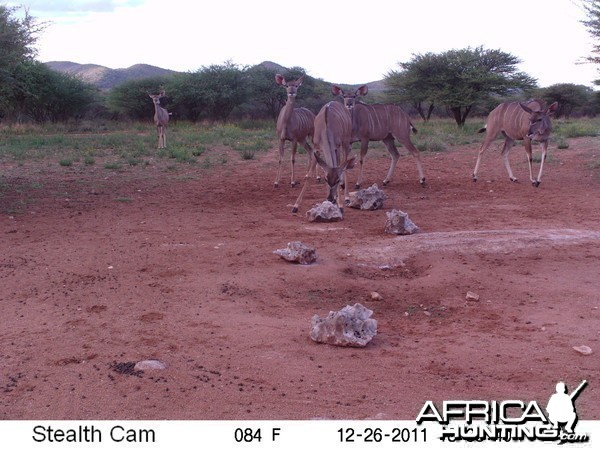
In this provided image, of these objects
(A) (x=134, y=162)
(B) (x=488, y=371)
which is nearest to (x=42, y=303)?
(B) (x=488, y=371)

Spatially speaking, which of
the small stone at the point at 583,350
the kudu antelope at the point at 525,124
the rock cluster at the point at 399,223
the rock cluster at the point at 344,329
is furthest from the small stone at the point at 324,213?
the small stone at the point at 583,350

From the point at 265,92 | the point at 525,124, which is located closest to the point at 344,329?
the point at 525,124

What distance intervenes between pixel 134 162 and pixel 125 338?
12082 mm

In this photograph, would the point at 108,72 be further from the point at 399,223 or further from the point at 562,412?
the point at 562,412

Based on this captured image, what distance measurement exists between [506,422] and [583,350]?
2.12 m

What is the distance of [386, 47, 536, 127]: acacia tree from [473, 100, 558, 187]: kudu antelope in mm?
16065

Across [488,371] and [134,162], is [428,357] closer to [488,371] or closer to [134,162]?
[488,371]

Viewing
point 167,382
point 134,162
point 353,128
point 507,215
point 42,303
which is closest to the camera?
point 167,382

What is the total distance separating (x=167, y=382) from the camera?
4.84m

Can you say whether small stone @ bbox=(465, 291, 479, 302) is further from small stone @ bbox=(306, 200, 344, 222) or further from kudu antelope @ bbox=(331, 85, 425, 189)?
kudu antelope @ bbox=(331, 85, 425, 189)

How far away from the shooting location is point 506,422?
12.0 feet

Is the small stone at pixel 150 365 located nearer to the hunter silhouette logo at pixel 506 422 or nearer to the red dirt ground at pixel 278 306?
the red dirt ground at pixel 278 306

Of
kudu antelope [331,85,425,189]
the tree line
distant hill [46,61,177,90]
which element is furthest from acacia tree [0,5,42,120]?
distant hill [46,61,177,90]

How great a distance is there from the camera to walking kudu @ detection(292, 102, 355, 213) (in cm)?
1082
